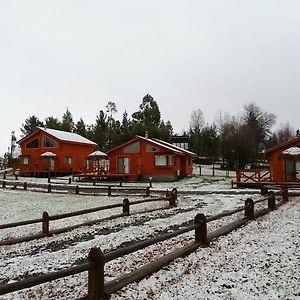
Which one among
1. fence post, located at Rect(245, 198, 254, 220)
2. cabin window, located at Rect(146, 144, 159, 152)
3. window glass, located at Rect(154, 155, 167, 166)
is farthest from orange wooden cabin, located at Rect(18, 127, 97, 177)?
fence post, located at Rect(245, 198, 254, 220)

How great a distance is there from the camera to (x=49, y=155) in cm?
4662

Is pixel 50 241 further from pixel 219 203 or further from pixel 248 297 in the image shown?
pixel 219 203

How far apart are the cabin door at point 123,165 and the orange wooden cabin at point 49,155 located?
5.26 m

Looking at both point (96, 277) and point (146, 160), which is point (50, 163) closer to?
point (146, 160)

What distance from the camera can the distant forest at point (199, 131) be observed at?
62.1m

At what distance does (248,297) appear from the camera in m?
6.08

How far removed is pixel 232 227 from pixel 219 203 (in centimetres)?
876

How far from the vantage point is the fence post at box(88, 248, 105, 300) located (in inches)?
230

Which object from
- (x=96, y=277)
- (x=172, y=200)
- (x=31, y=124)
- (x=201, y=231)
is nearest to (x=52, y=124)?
(x=31, y=124)

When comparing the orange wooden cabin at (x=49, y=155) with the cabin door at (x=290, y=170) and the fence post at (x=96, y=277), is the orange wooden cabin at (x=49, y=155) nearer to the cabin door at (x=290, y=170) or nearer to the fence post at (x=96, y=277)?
the cabin door at (x=290, y=170)

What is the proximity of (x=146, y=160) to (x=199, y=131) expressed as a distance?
40.2 m

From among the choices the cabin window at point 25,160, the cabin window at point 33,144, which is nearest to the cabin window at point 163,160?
the cabin window at point 33,144

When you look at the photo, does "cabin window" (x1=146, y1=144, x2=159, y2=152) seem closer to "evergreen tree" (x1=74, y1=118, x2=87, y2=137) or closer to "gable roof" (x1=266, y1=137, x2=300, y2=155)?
"gable roof" (x1=266, y1=137, x2=300, y2=155)

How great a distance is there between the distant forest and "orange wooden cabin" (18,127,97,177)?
15.2 m
